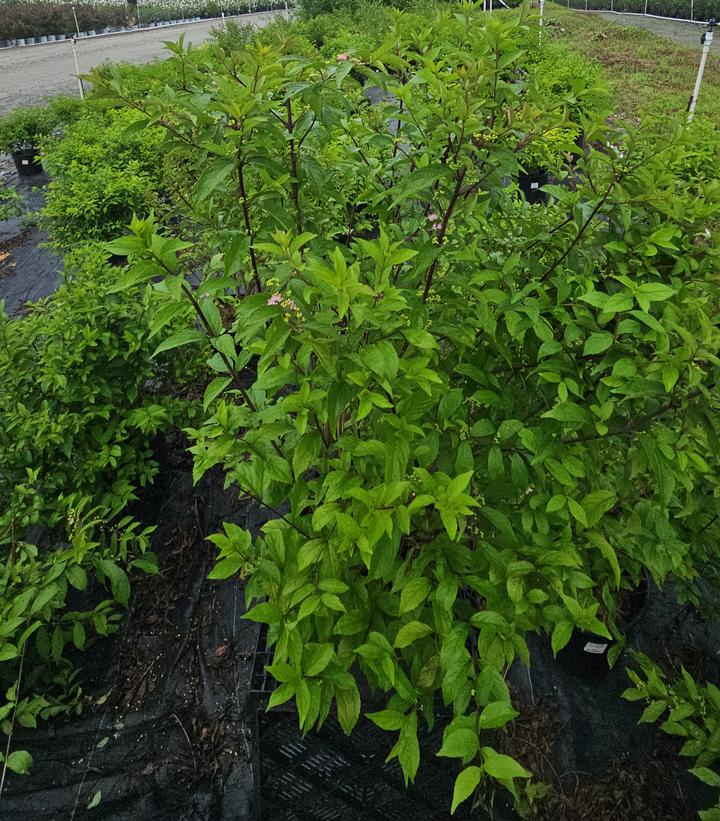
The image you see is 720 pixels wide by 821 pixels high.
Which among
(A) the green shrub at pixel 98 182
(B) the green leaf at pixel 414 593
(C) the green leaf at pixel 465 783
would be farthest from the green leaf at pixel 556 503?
(A) the green shrub at pixel 98 182

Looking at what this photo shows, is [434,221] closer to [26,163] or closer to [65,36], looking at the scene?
[26,163]

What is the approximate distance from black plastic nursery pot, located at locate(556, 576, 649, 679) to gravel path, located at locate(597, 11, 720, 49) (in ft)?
67.2

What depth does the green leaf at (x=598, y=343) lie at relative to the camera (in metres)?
1.24

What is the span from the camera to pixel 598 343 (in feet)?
4.08

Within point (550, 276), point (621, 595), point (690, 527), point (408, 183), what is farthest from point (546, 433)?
point (621, 595)

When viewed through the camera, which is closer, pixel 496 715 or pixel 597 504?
pixel 496 715

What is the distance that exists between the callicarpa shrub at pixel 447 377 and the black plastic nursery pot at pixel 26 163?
914 cm

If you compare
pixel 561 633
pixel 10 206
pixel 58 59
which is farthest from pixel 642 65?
pixel 58 59

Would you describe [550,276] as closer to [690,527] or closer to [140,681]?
[690,527]

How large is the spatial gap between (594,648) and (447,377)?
1408 mm

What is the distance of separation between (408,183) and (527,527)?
86cm

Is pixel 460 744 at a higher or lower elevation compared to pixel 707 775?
higher

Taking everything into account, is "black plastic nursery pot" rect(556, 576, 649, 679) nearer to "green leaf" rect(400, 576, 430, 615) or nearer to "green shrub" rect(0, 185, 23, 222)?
"green leaf" rect(400, 576, 430, 615)

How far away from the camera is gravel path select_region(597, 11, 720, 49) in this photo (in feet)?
61.8
